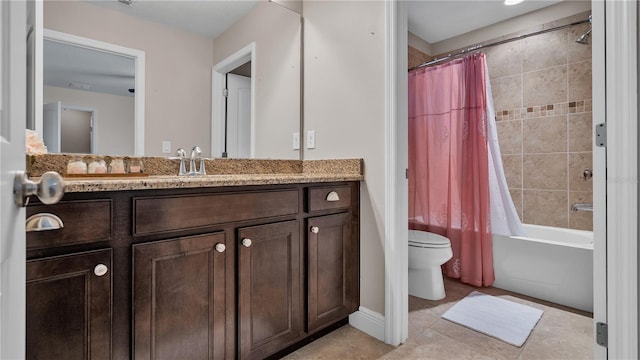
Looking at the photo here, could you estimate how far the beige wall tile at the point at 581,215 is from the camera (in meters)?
2.46

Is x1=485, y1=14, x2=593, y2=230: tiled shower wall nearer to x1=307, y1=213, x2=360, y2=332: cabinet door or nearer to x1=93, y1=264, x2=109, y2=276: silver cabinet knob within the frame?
x1=307, y1=213, x2=360, y2=332: cabinet door

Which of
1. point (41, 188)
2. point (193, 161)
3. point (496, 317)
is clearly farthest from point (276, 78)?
point (496, 317)

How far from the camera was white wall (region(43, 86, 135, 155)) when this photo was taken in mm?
1408

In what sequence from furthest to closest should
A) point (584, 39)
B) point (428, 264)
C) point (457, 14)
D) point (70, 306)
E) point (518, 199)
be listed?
point (518, 199), point (457, 14), point (584, 39), point (428, 264), point (70, 306)

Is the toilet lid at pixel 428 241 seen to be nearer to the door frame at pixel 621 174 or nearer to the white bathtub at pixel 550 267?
the white bathtub at pixel 550 267

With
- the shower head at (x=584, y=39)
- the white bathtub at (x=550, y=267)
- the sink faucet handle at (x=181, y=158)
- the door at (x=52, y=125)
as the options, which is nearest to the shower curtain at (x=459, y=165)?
the white bathtub at (x=550, y=267)

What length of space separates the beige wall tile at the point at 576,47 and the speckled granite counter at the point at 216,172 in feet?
7.12

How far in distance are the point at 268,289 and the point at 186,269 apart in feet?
1.29

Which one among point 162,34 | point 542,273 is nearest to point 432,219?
point 542,273

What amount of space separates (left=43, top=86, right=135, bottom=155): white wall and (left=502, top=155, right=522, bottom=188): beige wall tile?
306 centimetres

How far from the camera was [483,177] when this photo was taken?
2494 mm

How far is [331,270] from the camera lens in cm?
165

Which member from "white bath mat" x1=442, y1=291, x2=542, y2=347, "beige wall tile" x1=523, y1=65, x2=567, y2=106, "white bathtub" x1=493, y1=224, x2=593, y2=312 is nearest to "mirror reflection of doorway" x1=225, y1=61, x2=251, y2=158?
"white bath mat" x1=442, y1=291, x2=542, y2=347

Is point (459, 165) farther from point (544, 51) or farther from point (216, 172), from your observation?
point (216, 172)
